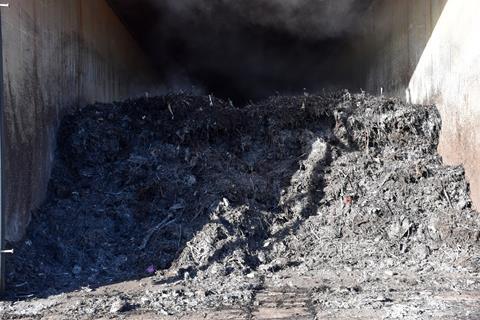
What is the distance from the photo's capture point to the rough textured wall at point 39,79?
5566 millimetres

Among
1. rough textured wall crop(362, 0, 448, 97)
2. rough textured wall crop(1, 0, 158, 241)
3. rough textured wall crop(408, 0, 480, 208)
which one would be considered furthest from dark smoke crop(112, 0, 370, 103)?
rough textured wall crop(408, 0, 480, 208)

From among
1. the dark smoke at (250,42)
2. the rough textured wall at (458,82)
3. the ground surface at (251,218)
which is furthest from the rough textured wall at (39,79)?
the rough textured wall at (458,82)

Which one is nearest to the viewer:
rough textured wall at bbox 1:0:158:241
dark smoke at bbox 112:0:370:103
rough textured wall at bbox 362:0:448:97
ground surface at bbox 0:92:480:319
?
ground surface at bbox 0:92:480:319

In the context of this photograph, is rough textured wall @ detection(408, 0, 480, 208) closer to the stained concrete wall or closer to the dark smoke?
the stained concrete wall

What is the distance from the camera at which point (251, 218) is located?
5969 millimetres

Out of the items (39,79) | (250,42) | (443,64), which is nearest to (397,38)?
(443,64)

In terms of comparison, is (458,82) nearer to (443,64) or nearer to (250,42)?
(443,64)

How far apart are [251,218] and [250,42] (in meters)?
7.19

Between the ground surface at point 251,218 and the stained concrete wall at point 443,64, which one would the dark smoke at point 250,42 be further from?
the ground surface at point 251,218

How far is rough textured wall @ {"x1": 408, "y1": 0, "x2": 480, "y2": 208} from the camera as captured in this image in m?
6.17

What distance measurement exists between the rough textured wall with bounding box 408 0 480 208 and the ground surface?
220mm

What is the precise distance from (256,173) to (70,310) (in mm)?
2975

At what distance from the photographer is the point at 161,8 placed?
10.5 metres

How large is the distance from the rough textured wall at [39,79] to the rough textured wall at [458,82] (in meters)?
4.92
